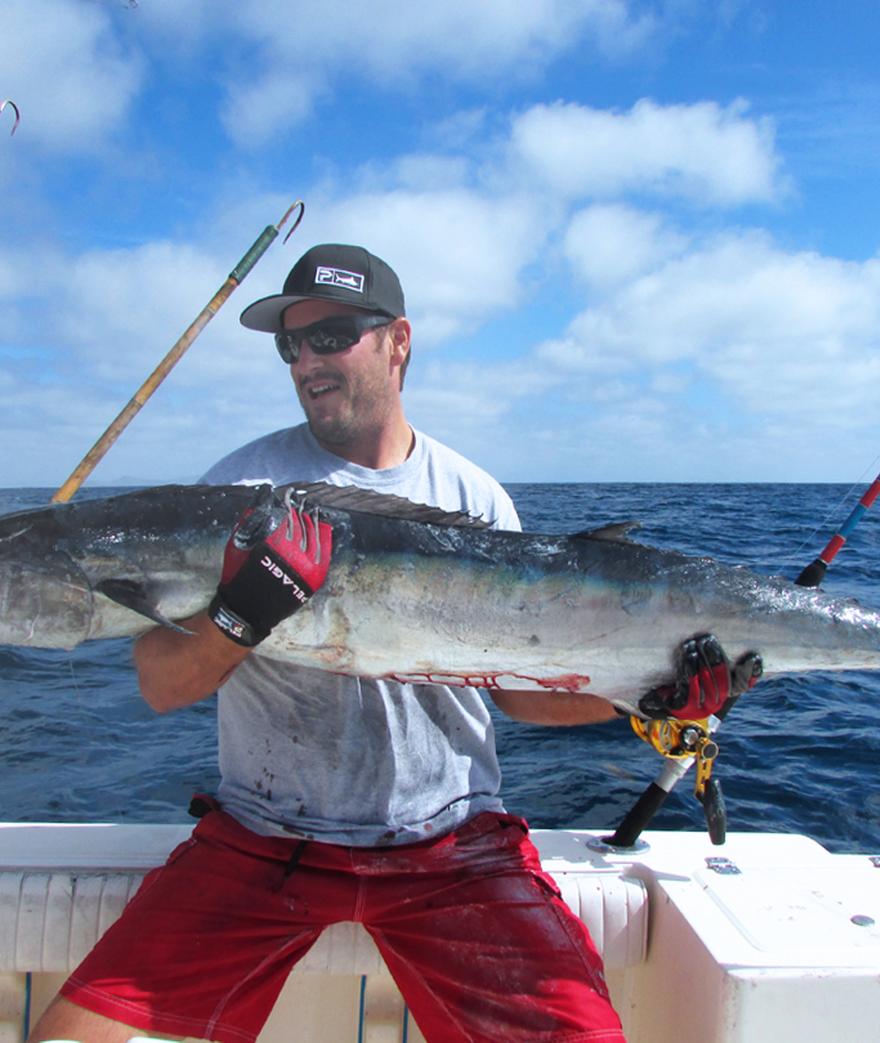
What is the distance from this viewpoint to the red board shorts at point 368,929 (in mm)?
2232

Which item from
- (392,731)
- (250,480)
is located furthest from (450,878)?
(250,480)

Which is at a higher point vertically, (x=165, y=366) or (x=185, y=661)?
(x=165, y=366)

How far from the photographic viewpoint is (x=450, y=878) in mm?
2588

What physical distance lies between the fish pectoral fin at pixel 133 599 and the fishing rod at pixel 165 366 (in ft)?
6.38

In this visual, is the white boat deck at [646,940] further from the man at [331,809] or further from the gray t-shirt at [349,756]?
the gray t-shirt at [349,756]

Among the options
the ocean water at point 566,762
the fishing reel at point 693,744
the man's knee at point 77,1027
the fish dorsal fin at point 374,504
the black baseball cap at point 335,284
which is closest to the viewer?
the man's knee at point 77,1027

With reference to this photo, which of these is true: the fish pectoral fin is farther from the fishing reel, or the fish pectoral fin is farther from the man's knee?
the fishing reel

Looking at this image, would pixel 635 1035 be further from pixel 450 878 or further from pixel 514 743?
pixel 514 743

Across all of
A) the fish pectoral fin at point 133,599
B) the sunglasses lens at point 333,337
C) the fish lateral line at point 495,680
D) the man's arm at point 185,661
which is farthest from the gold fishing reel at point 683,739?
the sunglasses lens at point 333,337

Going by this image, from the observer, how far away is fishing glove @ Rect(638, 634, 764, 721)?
247cm

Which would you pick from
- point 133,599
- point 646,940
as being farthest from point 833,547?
point 133,599

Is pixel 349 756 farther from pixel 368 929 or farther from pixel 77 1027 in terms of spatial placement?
pixel 77 1027

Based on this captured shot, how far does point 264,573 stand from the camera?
87.0 inches

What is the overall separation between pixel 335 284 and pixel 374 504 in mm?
888
